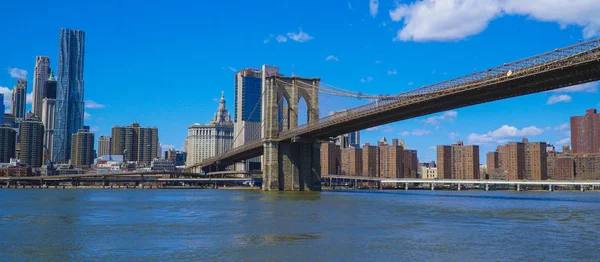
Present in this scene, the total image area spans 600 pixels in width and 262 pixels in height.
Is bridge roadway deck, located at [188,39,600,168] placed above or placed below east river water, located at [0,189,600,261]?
above

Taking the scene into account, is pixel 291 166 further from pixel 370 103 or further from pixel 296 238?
pixel 296 238

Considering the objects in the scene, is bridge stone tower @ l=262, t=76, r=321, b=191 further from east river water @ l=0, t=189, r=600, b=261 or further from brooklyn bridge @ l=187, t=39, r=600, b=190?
east river water @ l=0, t=189, r=600, b=261

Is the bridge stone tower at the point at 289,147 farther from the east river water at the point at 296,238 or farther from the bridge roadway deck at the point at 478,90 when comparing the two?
the east river water at the point at 296,238

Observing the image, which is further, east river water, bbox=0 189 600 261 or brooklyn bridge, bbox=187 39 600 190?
brooklyn bridge, bbox=187 39 600 190

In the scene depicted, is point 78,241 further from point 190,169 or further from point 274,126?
point 190,169

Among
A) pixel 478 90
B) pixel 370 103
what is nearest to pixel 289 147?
pixel 370 103

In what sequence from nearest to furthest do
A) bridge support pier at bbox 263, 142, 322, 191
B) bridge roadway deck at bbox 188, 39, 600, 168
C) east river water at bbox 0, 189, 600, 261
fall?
east river water at bbox 0, 189, 600, 261, bridge roadway deck at bbox 188, 39, 600, 168, bridge support pier at bbox 263, 142, 322, 191

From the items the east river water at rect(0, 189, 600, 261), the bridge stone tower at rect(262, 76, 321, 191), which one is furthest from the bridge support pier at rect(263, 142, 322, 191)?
the east river water at rect(0, 189, 600, 261)

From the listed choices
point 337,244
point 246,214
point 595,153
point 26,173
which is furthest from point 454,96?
point 595,153
